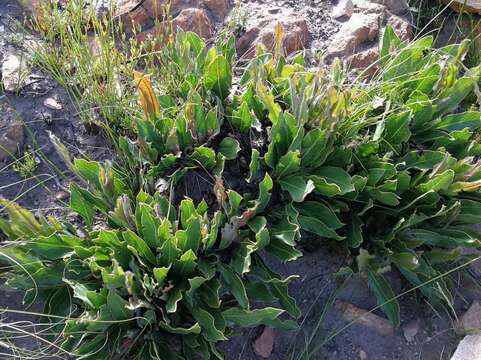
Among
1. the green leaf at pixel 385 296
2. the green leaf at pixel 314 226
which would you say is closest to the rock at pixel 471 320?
the green leaf at pixel 385 296

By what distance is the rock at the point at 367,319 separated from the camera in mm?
2469

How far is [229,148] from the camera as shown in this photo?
2500 millimetres

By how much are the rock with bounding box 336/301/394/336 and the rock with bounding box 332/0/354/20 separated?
180 centimetres

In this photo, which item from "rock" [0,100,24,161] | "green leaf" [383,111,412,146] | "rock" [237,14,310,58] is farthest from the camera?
"rock" [237,14,310,58]

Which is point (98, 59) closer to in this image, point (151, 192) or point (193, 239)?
point (151, 192)

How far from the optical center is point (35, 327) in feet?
7.45

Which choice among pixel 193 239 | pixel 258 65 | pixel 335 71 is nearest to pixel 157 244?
pixel 193 239

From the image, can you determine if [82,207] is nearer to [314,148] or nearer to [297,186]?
[297,186]

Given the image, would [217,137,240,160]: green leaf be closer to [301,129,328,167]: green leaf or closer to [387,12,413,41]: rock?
[301,129,328,167]: green leaf

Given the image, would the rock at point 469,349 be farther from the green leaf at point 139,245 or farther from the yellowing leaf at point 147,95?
the yellowing leaf at point 147,95

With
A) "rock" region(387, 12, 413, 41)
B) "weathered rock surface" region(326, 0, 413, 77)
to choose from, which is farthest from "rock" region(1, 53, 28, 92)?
"rock" region(387, 12, 413, 41)

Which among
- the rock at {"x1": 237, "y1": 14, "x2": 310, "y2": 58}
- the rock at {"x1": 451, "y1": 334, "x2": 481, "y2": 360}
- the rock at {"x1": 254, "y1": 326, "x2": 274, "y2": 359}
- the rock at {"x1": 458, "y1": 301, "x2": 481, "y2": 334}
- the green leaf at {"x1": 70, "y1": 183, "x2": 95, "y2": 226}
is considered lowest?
the rock at {"x1": 254, "y1": 326, "x2": 274, "y2": 359}

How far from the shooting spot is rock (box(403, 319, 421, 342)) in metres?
2.47

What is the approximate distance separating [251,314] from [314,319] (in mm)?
425
